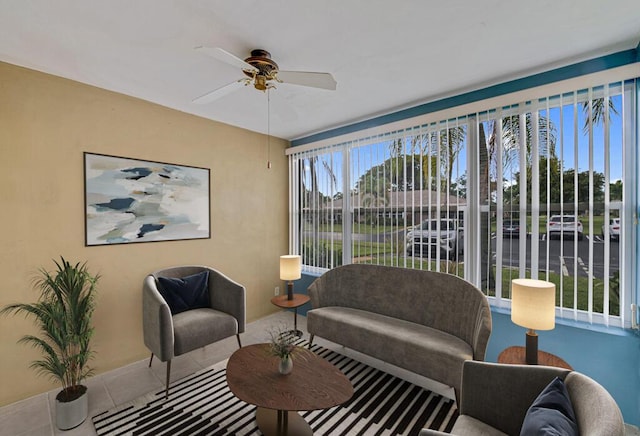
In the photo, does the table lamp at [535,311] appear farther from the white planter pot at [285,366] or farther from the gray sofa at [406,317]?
the white planter pot at [285,366]

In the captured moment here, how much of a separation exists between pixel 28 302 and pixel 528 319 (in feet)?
12.5

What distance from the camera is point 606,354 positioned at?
200 centimetres

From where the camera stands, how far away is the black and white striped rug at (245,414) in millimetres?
1912

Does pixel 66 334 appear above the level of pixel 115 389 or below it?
above

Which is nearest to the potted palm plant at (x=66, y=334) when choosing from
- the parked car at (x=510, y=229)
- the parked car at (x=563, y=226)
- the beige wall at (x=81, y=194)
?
the beige wall at (x=81, y=194)

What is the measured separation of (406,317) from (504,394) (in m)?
1.39

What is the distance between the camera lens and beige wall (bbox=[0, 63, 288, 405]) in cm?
221

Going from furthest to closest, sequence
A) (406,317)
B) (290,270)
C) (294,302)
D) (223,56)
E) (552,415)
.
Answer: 1. (290,270)
2. (294,302)
3. (406,317)
4. (223,56)
5. (552,415)

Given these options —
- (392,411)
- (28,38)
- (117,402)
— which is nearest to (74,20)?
(28,38)

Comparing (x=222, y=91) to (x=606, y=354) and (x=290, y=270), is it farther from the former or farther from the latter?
(x=606, y=354)

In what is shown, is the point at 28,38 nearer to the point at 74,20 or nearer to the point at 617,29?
the point at 74,20

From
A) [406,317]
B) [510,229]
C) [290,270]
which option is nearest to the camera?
[510,229]

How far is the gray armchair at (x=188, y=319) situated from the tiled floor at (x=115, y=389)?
22 cm

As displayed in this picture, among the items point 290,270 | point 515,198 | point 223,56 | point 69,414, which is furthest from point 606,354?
point 69,414
